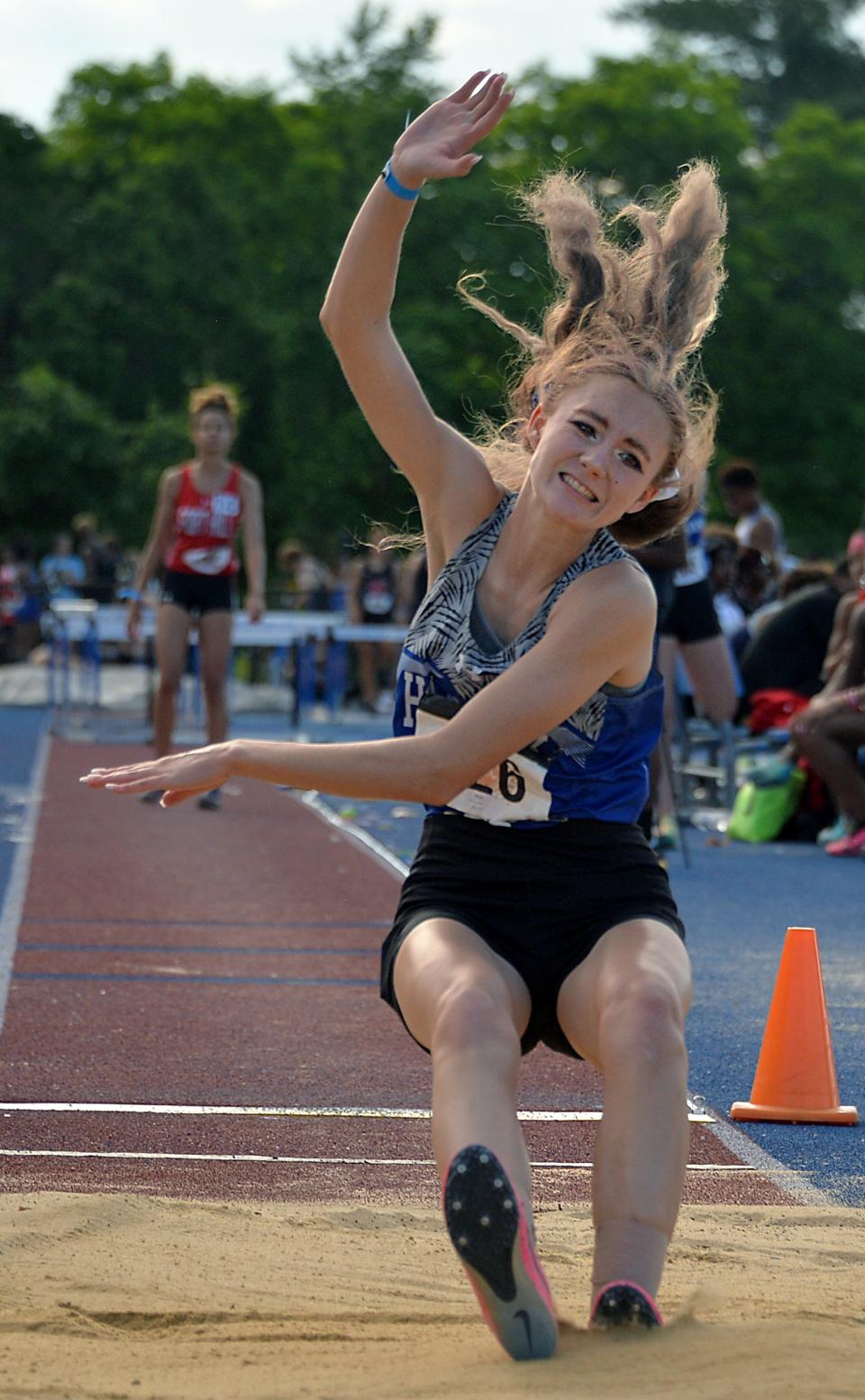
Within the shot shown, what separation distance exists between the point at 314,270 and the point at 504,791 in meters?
37.9

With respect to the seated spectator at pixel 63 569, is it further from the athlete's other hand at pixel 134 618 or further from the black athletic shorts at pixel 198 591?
the black athletic shorts at pixel 198 591

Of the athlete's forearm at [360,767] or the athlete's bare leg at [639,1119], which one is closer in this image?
the athlete's bare leg at [639,1119]

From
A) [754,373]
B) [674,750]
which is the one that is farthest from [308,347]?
[674,750]

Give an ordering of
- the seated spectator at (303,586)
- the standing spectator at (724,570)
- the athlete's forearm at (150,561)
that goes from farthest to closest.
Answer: the seated spectator at (303,586) → the standing spectator at (724,570) → the athlete's forearm at (150,561)

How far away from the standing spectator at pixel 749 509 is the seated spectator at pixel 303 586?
9129 millimetres

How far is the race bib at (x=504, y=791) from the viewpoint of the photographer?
351 cm

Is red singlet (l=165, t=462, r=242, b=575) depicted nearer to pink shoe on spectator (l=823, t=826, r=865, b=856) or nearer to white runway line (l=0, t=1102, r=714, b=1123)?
pink shoe on spectator (l=823, t=826, r=865, b=856)

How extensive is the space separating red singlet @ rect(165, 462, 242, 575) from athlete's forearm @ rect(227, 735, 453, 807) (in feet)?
28.3

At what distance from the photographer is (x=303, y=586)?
1061 inches

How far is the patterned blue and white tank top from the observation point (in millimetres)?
3521

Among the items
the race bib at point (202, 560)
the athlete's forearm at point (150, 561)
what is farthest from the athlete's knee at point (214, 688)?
the athlete's forearm at point (150, 561)

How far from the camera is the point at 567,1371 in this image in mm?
2873

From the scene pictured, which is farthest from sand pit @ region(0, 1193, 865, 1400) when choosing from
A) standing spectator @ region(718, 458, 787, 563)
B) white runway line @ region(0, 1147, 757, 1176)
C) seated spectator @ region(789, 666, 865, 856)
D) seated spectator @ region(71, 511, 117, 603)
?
seated spectator @ region(71, 511, 117, 603)

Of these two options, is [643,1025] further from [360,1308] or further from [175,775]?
[175,775]
